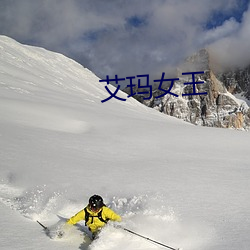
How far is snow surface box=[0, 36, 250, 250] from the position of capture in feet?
17.1

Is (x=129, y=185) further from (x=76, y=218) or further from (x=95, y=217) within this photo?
(x=76, y=218)

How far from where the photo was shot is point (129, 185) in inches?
302

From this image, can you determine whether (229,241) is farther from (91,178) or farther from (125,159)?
(125,159)

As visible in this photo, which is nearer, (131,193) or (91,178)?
(131,193)

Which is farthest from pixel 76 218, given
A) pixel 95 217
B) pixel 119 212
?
pixel 119 212

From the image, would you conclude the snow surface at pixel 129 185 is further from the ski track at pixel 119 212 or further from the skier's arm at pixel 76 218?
the skier's arm at pixel 76 218

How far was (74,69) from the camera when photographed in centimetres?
7338

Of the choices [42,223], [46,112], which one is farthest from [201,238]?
[46,112]

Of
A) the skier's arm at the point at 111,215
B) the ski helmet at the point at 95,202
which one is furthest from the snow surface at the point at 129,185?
the ski helmet at the point at 95,202

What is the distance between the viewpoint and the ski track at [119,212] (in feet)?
16.9

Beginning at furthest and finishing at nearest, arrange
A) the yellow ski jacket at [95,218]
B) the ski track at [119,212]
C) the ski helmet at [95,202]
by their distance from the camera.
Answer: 1. the yellow ski jacket at [95,218]
2. the ski helmet at [95,202]
3. the ski track at [119,212]

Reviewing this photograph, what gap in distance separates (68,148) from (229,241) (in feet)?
24.3

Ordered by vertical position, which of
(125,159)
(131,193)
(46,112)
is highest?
(46,112)

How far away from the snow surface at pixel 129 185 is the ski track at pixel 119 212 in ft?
0.06
